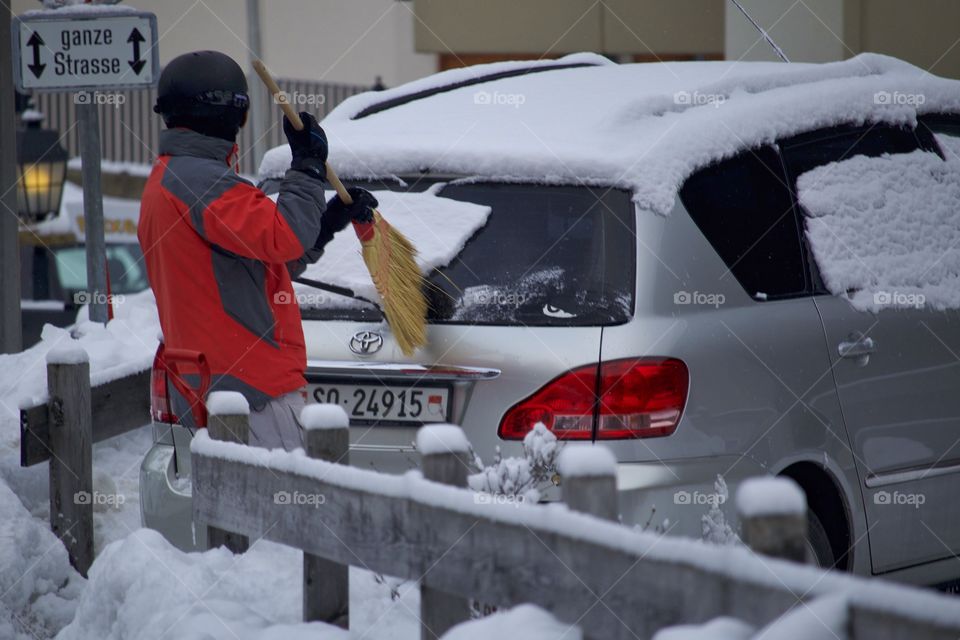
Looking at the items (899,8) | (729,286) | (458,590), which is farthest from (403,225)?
(899,8)

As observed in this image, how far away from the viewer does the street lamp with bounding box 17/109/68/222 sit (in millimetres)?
14969

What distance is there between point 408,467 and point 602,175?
3.32 ft

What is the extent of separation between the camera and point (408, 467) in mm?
4418

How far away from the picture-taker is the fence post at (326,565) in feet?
12.1

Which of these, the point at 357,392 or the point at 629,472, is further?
the point at 357,392

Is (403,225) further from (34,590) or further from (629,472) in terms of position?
(34,590)

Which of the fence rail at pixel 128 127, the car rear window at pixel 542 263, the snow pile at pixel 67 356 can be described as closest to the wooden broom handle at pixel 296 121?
the car rear window at pixel 542 263
